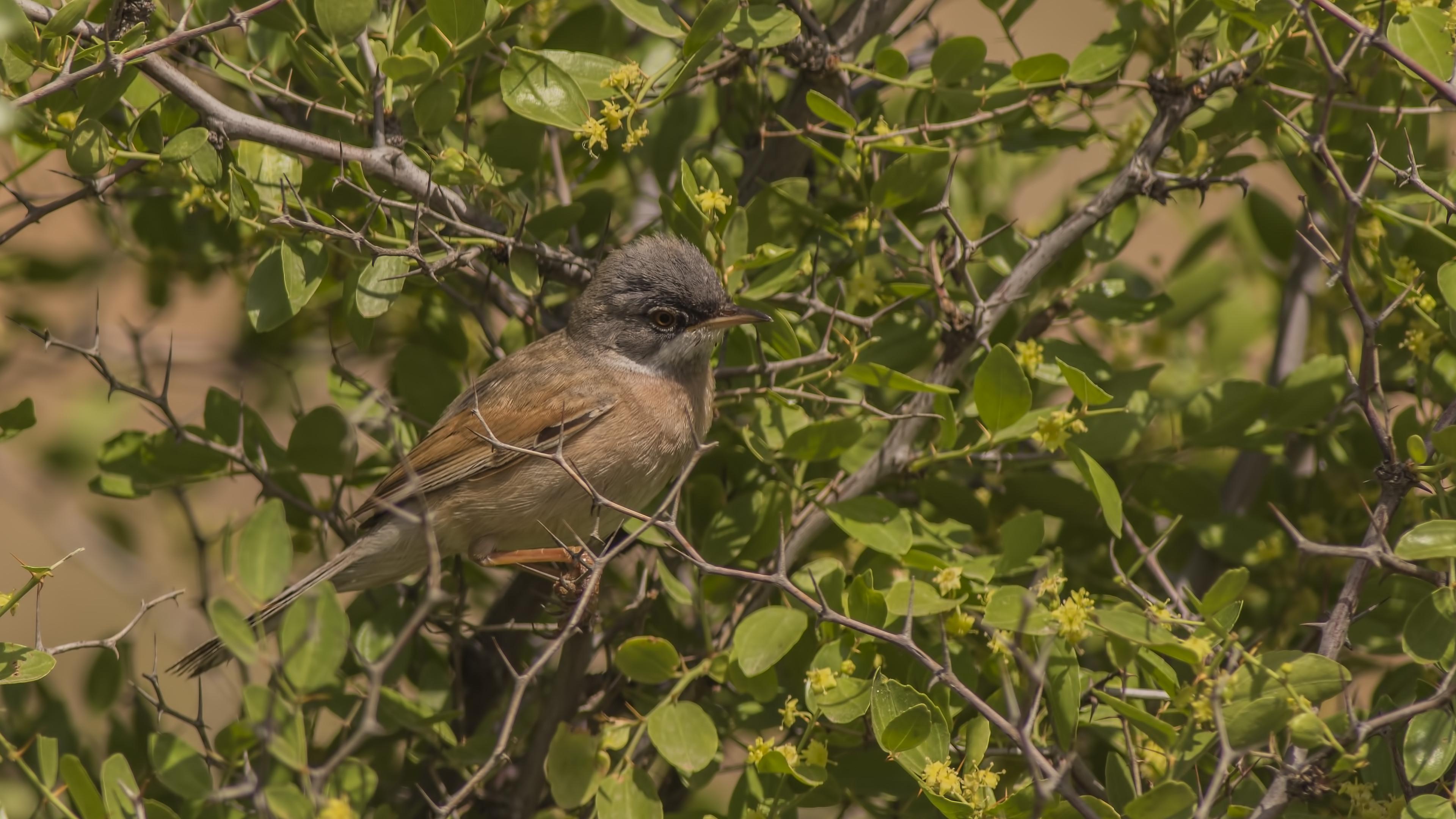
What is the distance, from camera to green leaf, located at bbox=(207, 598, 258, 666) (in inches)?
81.0

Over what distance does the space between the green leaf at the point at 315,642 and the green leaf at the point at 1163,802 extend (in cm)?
154

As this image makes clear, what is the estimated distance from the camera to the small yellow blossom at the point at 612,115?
2.98 m

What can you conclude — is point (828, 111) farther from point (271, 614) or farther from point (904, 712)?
point (271, 614)

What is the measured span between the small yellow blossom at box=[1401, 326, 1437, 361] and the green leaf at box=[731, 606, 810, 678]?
1.73m

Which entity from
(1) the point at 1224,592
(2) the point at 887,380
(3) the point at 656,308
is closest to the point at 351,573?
(3) the point at 656,308

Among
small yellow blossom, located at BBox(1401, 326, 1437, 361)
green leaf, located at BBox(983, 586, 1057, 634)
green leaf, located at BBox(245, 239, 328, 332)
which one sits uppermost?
green leaf, located at BBox(245, 239, 328, 332)

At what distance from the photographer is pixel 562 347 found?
386 centimetres

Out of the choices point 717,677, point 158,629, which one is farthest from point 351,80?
point 158,629

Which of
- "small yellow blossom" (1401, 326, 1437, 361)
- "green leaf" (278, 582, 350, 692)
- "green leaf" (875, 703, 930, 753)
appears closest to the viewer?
"green leaf" (278, 582, 350, 692)

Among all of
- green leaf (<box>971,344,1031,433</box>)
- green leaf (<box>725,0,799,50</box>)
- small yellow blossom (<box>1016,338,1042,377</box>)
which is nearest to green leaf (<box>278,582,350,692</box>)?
green leaf (<box>971,344,1031,433</box>)

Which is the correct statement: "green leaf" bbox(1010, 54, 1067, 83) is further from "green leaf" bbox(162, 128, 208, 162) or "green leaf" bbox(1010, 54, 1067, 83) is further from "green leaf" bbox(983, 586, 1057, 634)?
"green leaf" bbox(162, 128, 208, 162)

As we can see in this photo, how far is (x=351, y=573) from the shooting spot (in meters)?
3.54

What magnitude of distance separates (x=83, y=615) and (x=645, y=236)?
6230 mm

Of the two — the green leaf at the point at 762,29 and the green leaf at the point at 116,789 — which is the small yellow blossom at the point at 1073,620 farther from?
the green leaf at the point at 116,789
